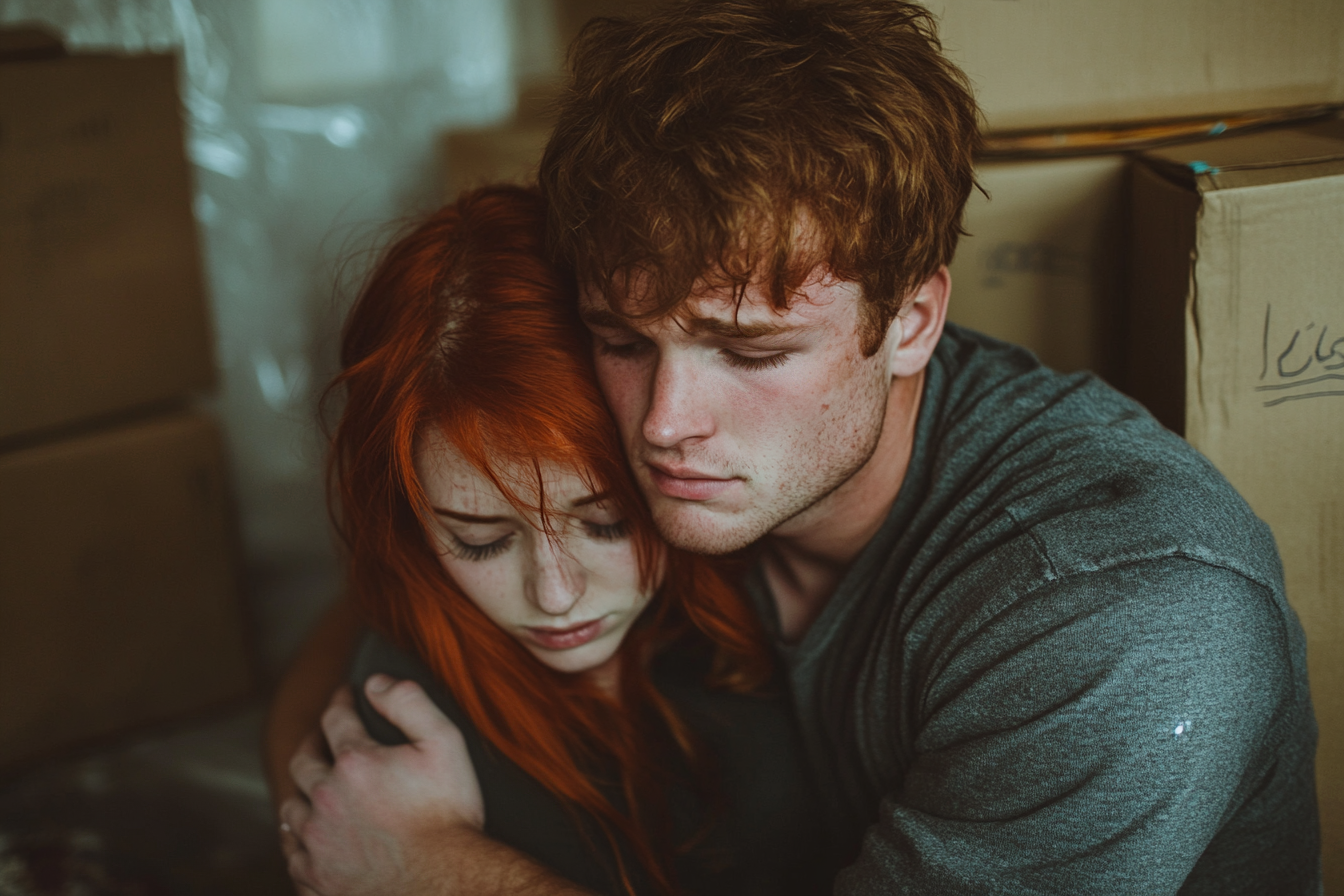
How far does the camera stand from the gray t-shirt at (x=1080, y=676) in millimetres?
726

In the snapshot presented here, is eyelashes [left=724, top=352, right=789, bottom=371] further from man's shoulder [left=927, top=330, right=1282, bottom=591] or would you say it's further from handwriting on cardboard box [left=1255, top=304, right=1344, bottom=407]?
handwriting on cardboard box [left=1255, top=304, right=1344, bottom=407]

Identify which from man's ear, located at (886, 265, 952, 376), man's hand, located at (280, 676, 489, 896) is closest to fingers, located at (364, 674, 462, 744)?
man's hand, located at (280, 676, 489, 896)

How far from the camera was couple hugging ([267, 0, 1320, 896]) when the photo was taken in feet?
2.48

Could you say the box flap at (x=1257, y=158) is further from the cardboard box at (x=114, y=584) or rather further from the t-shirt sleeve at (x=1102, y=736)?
the cardboard box at (x=114, y=584)

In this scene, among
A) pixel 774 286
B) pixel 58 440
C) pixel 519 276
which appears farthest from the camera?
pixel 58 440

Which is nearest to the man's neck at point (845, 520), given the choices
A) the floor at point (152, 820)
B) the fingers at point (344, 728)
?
the fingers at point (344, 728)

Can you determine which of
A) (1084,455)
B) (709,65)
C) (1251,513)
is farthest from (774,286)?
(1251,513)

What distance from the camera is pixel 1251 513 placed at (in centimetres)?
84

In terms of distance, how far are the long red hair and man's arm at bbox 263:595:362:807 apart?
207mm

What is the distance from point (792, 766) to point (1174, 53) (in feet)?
2.80

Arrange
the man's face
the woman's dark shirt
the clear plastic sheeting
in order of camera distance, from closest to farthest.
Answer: the man's face
the woman's dark shirt
the clear plastic sheeting

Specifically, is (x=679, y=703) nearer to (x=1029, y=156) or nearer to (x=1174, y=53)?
(x=1029, y=156)

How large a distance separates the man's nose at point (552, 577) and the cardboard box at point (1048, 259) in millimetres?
540

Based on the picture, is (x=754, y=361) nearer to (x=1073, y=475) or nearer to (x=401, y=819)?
(x=1073, y=475)
